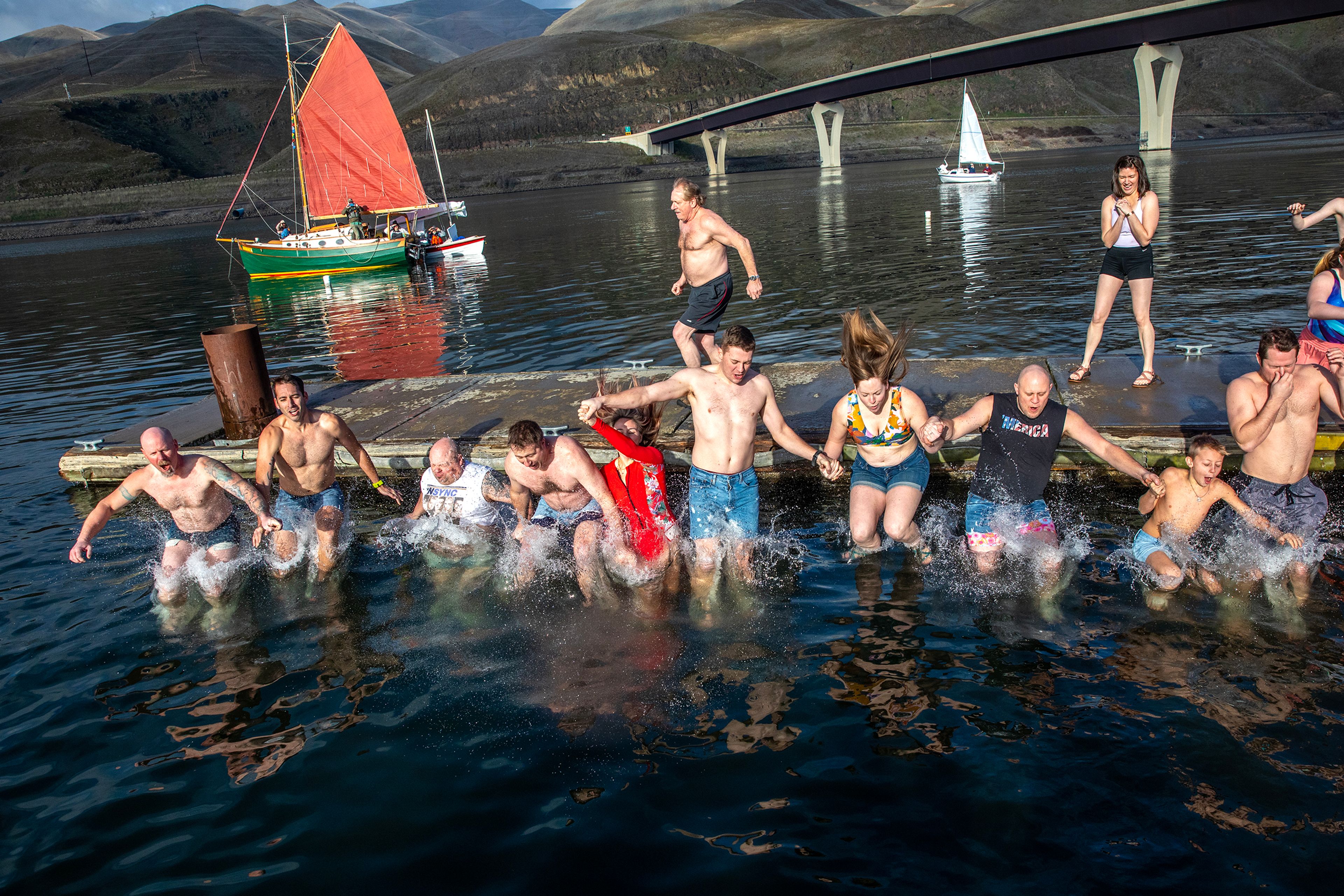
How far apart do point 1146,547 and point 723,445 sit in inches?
135

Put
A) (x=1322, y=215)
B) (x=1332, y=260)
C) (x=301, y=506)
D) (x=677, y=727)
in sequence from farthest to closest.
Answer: (x=301, y=506) → (x=1322, y=215) → (x=1332, y=260) → (x=677, y=727)

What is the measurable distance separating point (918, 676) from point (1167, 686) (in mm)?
1468

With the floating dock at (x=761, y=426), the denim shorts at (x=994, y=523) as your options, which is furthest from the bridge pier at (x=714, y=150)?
the denim shorts at (x=994, y=523)

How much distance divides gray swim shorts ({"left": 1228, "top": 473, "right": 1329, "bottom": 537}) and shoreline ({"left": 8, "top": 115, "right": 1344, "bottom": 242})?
94.8 m

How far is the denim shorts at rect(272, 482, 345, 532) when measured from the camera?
8.44 m

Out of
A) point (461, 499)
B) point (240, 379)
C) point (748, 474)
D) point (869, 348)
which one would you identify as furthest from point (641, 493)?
point (240, 379)

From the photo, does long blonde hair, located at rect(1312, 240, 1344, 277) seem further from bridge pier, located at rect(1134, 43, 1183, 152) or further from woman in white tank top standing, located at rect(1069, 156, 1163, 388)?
bridge pier, located at rect(1134, 43, 1183, 152)

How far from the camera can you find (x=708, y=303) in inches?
384

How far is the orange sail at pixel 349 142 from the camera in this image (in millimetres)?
39125

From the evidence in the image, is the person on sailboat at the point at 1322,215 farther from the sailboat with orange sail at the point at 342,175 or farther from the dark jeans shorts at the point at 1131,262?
the sailboat with orange sail at the point at 342,175

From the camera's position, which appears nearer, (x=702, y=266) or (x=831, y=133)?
(x=702, y=266)

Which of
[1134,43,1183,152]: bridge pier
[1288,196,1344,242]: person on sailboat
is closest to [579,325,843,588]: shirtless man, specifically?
[1288,196,1344,242]: person on sailboat

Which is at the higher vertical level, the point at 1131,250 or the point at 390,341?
the point at 1131,250

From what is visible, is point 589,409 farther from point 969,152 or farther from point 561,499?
point 969,152
